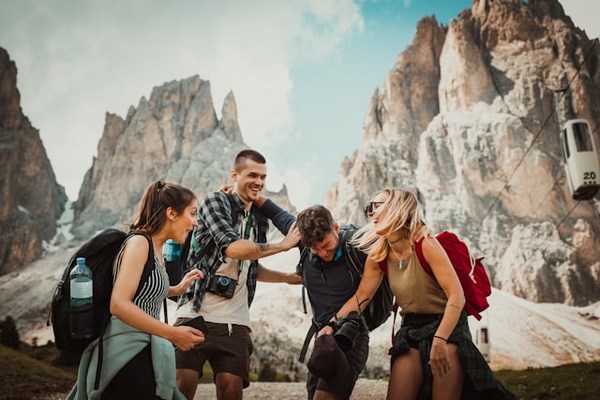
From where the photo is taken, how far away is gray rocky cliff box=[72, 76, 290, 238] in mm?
140000

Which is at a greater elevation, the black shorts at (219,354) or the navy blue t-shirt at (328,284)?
the navy blue t-shirt at (328,284)

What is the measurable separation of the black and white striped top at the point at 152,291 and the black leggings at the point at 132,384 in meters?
0.40

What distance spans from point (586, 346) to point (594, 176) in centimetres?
3707

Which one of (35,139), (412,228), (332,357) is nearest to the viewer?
(332,357)

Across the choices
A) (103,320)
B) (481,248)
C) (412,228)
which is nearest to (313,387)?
(412,228)

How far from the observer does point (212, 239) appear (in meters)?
4.97

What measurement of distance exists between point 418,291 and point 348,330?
28.1 inches

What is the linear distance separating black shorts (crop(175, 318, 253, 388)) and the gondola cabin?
2275 cm

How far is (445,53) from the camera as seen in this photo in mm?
101312

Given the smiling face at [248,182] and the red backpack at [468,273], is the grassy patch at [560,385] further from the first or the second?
the smiling face at [248,182]

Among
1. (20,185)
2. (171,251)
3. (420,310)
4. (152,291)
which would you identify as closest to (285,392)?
(171,251)

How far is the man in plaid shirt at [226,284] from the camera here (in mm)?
4516

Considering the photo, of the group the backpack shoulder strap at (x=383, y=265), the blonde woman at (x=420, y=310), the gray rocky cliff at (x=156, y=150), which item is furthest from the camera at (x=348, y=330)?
the gray rocky cliff at (x=156, y=150)

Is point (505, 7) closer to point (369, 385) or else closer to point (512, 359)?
point (512, 359)
